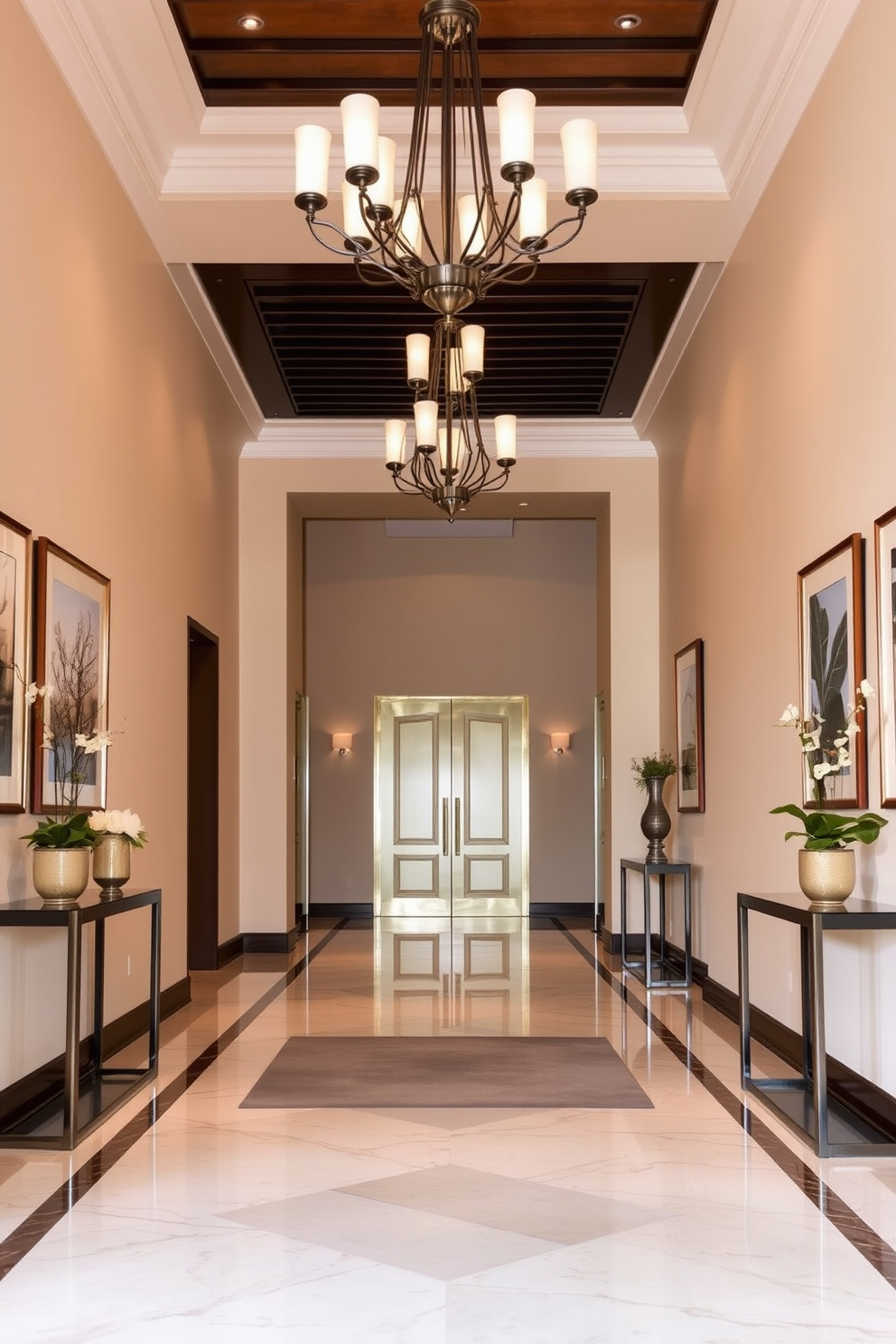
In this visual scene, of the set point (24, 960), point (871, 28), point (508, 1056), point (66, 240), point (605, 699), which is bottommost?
point (508, 1056)

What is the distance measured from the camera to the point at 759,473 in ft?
22.0

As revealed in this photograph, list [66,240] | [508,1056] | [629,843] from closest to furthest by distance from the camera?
[66,240]
[508,1056]
[629,843]

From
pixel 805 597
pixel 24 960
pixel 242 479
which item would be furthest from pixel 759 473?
pixel 242 479

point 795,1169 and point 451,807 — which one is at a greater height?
point 451,807

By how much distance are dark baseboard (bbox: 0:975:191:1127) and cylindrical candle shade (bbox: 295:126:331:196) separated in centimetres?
329

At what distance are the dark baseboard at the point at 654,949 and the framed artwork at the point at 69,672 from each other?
14.0 feet

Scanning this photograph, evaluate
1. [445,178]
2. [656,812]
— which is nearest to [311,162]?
[445,178]

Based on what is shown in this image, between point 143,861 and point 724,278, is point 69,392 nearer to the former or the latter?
point 143,861

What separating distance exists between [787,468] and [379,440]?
5.48 metres

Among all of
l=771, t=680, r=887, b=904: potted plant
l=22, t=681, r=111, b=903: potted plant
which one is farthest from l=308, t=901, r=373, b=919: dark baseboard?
l=771, t=680, r=887, b=904: potted plant

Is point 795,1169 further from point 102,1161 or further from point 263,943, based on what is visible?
point 263,943

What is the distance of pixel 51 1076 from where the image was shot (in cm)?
527

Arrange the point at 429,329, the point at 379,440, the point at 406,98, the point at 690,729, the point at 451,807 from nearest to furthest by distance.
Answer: the point at 406,98
the point at 429,329
the point at 690,729
the point at 379,440
the point at 451,807

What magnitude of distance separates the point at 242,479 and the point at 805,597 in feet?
20.9
